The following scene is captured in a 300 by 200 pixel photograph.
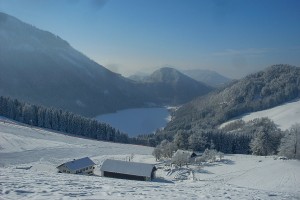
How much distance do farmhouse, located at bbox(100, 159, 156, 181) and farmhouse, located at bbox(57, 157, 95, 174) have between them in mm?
3132

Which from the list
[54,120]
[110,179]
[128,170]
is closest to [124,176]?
[128,170]

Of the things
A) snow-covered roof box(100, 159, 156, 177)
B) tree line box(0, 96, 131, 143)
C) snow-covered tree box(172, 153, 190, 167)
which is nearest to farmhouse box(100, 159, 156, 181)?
snow-covered roof box(100, 159, 156, 177)

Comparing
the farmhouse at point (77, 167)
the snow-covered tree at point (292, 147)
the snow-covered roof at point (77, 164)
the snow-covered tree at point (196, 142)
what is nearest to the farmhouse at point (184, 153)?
the farmhouse at point (77, 167)

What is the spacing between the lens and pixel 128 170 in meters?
60.4

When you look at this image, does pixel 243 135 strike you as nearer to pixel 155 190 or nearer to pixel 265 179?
pixel 265 179

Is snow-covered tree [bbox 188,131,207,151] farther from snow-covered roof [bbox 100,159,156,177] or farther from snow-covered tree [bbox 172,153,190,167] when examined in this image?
snow-covered roof [bbox 100,159,156,177]

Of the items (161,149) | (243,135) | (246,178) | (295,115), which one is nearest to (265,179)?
(246,178)

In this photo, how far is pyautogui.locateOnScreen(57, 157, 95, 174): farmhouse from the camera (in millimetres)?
58375

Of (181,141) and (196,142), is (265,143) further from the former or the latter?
(181,141)

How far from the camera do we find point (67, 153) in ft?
263

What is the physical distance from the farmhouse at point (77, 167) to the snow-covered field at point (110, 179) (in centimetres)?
A: 272

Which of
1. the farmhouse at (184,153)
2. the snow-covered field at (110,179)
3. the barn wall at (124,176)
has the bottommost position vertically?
the barn wall at (124,176)

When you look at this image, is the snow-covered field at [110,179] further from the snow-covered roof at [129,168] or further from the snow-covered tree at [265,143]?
the snow-covered tree at [265,143]

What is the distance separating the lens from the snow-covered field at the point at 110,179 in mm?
18234
